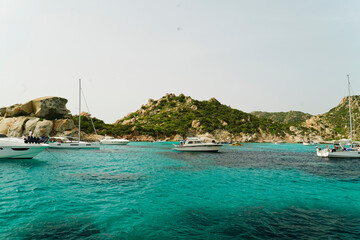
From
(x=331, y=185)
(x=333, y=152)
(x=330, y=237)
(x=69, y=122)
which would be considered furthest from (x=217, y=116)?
(x=330, y=237)

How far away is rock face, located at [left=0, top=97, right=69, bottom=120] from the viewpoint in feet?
276

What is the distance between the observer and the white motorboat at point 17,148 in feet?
96.0

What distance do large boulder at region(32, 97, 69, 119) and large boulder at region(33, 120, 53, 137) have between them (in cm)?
718

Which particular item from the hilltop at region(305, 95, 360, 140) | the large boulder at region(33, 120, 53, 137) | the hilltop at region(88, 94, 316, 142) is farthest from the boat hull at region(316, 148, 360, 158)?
the hilltop at region(305, 95, 360, 140)

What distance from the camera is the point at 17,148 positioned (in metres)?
29.9

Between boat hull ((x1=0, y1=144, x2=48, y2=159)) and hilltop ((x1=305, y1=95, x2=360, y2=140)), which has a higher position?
hilltop ((x1=305, y1=95, x2=360, y2=140))

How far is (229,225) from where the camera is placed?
9023mm

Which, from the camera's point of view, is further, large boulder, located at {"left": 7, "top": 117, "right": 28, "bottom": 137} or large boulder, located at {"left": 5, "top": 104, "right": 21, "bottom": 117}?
large boulder, located at {"left": 5, "top": 104, "right": 21, "bottom": 117}

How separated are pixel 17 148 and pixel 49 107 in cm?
6448

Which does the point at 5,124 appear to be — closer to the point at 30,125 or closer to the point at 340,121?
the point at 30,125

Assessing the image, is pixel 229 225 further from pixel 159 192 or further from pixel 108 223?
pixel 159 192

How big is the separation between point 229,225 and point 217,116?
18127 centimetres

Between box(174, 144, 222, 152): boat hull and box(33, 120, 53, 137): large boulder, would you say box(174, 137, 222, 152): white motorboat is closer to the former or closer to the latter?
box(174, 144, 222, 152): boat hull

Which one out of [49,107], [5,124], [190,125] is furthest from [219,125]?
[5,124]
